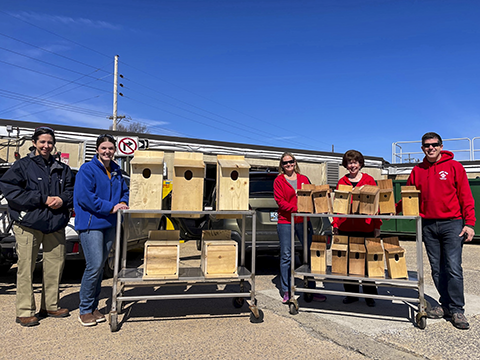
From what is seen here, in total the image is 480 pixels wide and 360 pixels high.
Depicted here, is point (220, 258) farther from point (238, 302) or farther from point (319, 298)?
point (319, 298)

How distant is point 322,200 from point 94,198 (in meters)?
2.53

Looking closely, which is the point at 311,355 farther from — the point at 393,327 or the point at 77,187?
the point at 77,187

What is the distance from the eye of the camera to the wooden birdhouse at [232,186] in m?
4.09

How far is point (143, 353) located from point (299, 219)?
2.56 metres

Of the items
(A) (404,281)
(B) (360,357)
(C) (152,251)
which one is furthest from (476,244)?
(C) (152,251)

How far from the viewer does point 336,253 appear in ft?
14.6

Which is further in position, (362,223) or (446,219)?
(362,223)

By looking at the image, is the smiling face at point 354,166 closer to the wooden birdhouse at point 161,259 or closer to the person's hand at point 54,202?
the wooden birdhouse at point 161,259

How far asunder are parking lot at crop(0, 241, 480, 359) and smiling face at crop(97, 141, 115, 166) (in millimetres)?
1784

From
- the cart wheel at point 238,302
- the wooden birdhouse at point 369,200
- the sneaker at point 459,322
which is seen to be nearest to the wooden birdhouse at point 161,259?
the cart wheel at point 238,302

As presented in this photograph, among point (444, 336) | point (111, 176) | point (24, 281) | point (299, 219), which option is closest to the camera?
point (444, 336)

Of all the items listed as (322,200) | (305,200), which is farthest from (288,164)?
(322,200)

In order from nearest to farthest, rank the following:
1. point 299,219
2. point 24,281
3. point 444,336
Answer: point 444,336
point 24,281
point 299,219

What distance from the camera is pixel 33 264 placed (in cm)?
404
